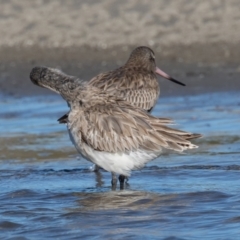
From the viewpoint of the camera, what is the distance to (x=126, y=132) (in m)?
9.68

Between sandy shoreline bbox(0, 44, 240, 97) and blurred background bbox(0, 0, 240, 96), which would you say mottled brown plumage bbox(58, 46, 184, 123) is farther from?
blurred background bbox(0, 0, 240, 96)

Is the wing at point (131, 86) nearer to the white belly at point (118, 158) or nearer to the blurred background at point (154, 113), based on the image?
the blurred background at point (154, 113)

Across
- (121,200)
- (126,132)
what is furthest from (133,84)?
(121,200)

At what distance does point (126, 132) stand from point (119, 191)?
79 centimetres

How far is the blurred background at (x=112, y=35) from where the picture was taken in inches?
705

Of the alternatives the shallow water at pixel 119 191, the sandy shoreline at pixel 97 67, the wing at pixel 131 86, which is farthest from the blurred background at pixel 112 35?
the wing at pixel 131 86

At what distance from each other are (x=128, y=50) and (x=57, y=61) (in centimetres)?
149

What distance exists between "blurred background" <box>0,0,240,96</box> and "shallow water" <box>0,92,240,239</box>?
3920 millimetres

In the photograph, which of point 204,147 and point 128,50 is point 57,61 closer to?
point 128,50

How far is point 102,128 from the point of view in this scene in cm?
973

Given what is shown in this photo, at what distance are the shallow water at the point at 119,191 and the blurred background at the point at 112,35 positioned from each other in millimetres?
3920

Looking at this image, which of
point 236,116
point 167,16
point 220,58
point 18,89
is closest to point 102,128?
point 236,116

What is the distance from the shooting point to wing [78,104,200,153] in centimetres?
953

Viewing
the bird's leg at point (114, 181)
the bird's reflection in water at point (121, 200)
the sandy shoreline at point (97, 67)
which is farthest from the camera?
the sandy shoreline at point (97, 67)
